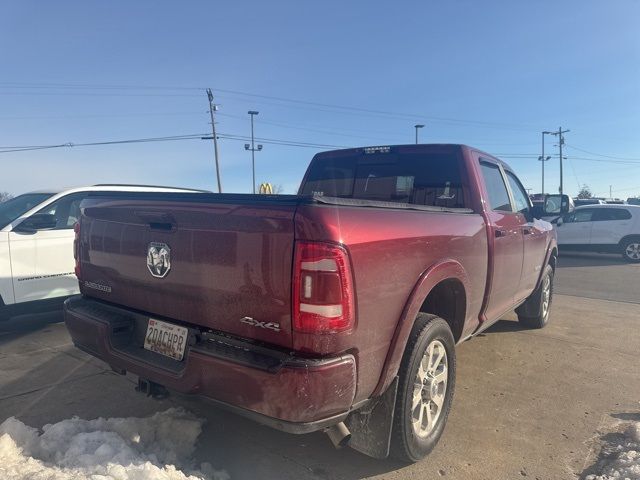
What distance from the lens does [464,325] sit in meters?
3.40

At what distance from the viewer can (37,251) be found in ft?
18.0

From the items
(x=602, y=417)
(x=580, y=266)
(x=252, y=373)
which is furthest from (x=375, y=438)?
(x=580, y=266)

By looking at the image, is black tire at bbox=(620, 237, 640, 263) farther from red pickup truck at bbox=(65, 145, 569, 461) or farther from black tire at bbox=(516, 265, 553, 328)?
red pickup truck at bbox=(65, 145, 569, 461)

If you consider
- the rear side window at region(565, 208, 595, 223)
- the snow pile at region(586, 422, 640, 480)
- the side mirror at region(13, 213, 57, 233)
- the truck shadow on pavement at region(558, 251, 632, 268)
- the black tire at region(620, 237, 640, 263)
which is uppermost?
the side mirror at region(13, 213, 57, 233)

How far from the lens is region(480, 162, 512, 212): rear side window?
162 inches

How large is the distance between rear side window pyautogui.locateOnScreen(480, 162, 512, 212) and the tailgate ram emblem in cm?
270

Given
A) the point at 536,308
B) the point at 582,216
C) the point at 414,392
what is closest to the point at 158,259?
the point at 414,392

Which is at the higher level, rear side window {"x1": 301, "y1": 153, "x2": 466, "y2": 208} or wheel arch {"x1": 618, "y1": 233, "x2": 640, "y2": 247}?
rear side window {"x1": 301, "y1": 153, "x2": 466, "y2": 208}

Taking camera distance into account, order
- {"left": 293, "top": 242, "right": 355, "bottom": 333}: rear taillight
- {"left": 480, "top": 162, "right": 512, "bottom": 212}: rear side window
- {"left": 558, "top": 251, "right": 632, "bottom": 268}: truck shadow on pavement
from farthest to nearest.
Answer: {"left": 558, "top": 251, "right": 632, "bottom": 268}: truck shadow on pavement
{"left": 480, "top": 162, "right": 512, "bottom": 212}: rear side window
{"left": 293, "top": 242, "right": 355, "bottom": 333}: rear taillight

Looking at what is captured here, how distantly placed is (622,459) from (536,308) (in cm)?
309

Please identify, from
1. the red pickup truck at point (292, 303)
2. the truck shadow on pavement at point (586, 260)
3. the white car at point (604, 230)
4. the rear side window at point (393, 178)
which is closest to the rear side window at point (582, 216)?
the white car at point (604, 230)

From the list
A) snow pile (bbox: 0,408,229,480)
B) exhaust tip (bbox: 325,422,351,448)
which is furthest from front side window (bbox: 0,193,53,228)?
exhaust tip (bbox: 325,422,351,448)

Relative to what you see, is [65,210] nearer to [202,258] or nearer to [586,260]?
[202,258]

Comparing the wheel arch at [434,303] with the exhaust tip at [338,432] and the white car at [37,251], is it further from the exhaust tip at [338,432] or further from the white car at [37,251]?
the white car at [37,251]
